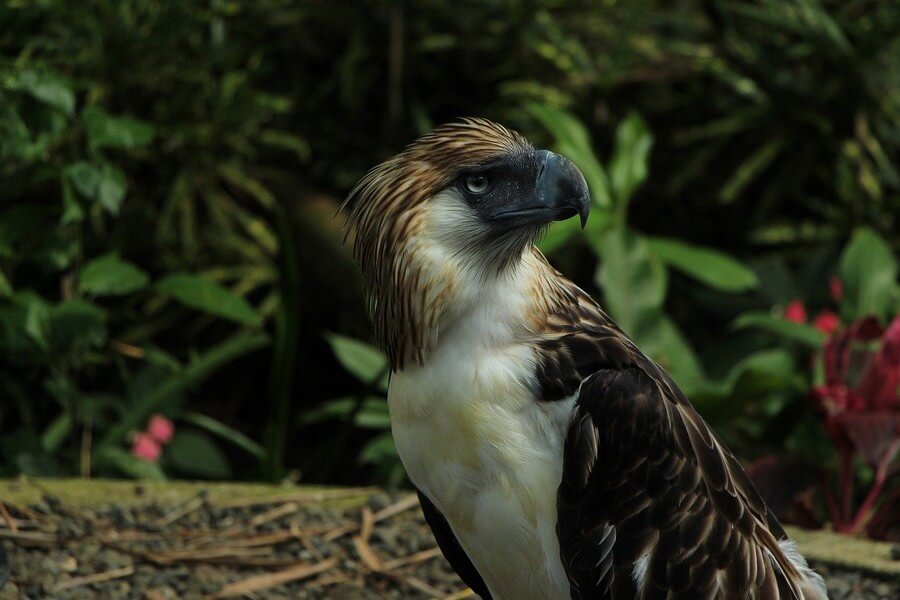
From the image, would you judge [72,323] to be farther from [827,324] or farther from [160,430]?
[827,324]

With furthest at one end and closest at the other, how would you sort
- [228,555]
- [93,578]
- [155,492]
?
[155,492], [228,555], [93,578]

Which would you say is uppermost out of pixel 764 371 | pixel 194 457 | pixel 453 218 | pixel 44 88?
pixel 44 88

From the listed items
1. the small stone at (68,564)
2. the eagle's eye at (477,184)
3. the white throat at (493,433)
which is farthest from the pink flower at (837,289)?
the small stone at (68,564)

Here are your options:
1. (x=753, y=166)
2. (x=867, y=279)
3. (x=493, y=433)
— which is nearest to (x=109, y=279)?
(x=493, y=433)

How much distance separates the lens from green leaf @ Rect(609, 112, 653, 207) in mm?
5469

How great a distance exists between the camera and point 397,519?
407 cm

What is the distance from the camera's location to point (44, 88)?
401 centimetres

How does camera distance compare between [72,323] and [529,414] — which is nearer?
[529,414]

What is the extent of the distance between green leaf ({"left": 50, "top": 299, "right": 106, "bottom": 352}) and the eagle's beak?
2.11 metres

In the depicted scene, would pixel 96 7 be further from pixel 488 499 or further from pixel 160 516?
pixel 488 499

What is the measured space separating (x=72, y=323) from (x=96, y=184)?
0.51 metres

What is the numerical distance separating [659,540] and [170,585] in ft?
5.22

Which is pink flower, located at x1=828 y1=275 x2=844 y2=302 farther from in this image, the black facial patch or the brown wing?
the black facial patch

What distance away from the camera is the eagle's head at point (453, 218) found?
8.96 feet
